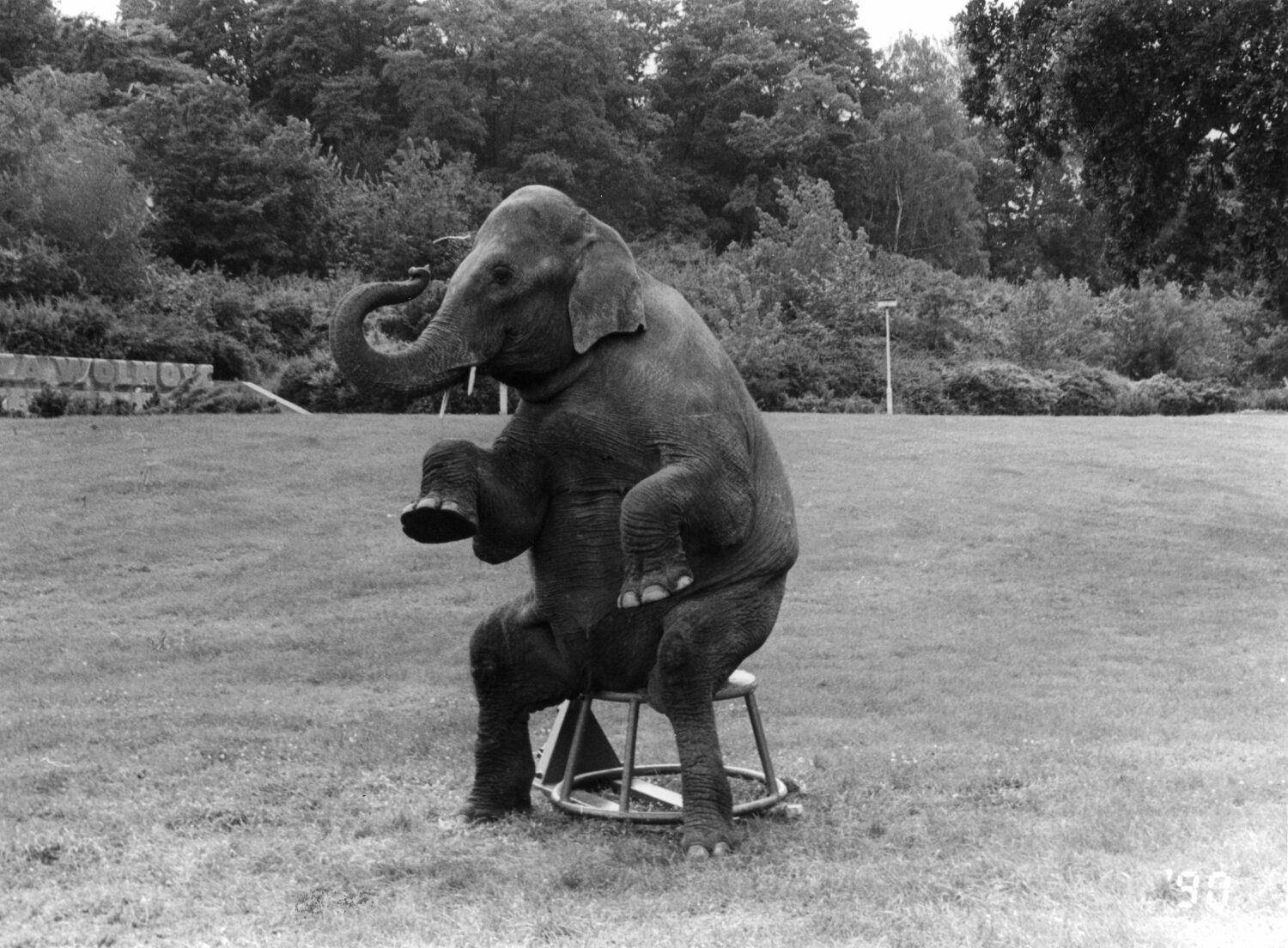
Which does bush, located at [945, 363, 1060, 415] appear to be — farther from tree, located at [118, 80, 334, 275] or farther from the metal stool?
the metal stool

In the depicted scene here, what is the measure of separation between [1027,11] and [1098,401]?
1856 cm

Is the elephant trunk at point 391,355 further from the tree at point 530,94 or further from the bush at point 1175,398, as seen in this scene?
the bush at point 1175,398

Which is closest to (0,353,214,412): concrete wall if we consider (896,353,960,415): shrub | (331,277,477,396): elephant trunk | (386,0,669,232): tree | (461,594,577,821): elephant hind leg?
(386,0,669,232): tree

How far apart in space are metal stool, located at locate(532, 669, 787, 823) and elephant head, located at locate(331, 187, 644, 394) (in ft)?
4.53

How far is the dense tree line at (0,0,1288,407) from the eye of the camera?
48.6ft

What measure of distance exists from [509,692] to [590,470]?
0.98 m

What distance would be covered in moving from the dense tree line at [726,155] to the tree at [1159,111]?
36 millimetres

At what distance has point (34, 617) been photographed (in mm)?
11930

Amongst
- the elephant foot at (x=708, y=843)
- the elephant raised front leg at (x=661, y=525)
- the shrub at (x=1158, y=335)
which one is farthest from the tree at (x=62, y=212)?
the shrub at (x=1158, y=335)

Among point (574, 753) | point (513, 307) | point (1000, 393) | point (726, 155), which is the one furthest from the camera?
point (726, 155)

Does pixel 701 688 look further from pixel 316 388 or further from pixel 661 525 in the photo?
pixel 316 388

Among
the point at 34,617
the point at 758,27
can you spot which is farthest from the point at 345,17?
the point at 34,617

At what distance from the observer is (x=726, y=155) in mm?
45125

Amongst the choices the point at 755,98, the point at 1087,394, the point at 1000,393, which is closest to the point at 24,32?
the point at 755,98
